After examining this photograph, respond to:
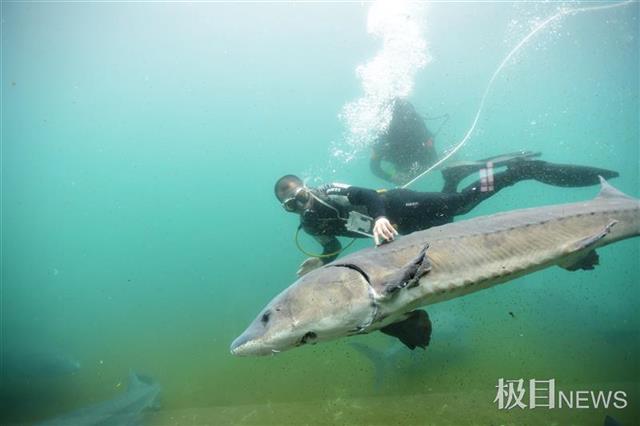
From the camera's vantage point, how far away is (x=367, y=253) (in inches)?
113

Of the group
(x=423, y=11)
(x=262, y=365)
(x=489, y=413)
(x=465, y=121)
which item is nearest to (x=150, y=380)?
(x=262, y=365)

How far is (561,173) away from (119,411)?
35.7ft

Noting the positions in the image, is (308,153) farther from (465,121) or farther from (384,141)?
(384,141)

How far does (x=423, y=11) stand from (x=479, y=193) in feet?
60.1

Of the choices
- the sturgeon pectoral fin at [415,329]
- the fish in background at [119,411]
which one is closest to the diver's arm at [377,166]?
the fish in background at [119,411]

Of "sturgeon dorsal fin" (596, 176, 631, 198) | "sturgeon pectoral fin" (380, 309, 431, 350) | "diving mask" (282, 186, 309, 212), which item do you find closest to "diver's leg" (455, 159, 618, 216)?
"sturgeon dorsal fin" (596, 176, 631, 198)

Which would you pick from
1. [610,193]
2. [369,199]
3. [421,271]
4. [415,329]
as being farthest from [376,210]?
[610,193]

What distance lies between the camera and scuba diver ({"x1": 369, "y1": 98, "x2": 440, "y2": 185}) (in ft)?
42.7

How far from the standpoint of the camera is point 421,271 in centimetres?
250

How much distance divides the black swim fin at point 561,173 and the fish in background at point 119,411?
9.35m

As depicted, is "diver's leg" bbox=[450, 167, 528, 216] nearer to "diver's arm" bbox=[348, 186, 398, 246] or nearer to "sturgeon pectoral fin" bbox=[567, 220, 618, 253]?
"diver's arm" bbox=[348, 186, 398, 246]

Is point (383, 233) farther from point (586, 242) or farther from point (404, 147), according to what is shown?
point (404, 147)

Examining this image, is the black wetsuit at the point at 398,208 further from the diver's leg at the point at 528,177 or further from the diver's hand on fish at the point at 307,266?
the diver's hand on fish at the point at 307,266

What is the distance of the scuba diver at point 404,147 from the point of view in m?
13.0
